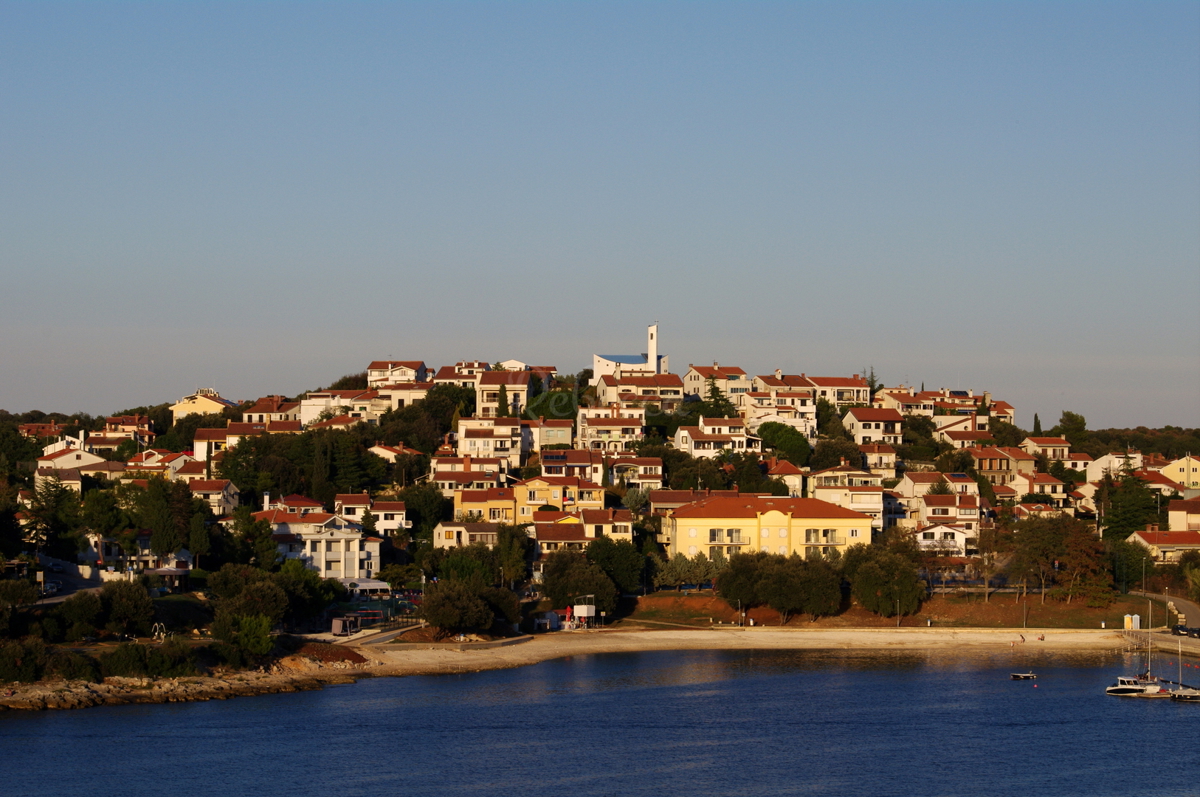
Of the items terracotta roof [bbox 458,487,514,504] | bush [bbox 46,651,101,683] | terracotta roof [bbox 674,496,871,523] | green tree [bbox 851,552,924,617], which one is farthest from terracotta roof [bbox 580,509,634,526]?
bush [bbox 46,651,101,683]

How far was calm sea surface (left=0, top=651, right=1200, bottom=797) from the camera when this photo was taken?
103 feet

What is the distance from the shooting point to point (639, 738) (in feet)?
116

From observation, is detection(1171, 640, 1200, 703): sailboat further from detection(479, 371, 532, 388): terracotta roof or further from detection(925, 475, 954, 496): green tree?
detection(479, 371, 532, 388): terracotta roof

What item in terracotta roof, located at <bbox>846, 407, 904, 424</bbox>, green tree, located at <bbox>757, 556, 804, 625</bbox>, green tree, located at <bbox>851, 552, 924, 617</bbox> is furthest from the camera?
→ terracotta roof, located at <bbox>846, 407, 904, 424</bbox>

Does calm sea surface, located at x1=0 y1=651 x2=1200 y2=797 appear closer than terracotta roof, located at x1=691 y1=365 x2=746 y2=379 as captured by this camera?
Yes

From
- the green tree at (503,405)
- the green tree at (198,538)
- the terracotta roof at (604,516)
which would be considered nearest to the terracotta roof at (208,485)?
the green tree at (198,538)

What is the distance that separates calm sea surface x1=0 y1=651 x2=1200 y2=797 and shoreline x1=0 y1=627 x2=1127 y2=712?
82 centimetres

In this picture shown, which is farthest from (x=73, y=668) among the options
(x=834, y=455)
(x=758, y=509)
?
(x=834, y=455)

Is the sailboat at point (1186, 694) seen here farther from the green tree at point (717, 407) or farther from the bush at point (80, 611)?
the green tree at point (717, 407)

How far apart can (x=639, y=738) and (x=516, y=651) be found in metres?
11.8

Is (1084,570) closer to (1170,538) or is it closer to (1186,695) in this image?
(1170,538)

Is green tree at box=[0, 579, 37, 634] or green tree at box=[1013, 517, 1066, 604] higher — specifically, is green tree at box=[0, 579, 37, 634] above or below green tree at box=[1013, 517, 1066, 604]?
below

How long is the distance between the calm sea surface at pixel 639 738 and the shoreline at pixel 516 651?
82cm

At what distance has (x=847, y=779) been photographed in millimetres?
32062
